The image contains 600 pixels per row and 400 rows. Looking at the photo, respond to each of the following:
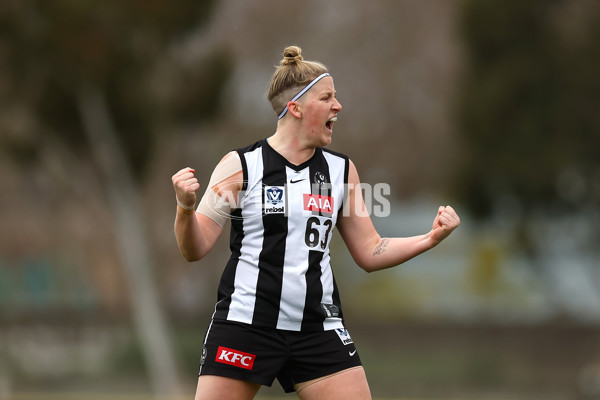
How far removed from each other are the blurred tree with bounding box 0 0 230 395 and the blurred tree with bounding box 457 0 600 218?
17.5ft

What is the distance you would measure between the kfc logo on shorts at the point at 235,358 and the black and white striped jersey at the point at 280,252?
0.49 feet

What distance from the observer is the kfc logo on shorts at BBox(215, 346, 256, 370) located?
4.29 metres

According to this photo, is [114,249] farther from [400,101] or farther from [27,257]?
[400,101]

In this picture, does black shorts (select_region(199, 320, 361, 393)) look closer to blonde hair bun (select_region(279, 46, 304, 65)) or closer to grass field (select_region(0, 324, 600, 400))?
blonde hair bun (select_region(279, 46, 304, 65))

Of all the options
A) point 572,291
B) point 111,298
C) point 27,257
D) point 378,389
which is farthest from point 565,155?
point 27,257

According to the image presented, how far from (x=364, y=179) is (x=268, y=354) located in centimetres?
2281

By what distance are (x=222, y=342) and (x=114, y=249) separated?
997 inches

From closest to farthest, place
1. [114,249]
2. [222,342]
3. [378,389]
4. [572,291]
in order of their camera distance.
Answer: [222,342]
[378,389]
[572,291]
[114,249]

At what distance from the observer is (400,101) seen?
1098 inches

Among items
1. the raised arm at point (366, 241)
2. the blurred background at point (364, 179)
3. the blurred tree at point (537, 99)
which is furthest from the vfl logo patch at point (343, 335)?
the blurred tree at point (537, 99)

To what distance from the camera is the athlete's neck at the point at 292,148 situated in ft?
14.9

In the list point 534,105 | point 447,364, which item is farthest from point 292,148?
point 447,364

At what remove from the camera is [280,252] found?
4367 millimetres

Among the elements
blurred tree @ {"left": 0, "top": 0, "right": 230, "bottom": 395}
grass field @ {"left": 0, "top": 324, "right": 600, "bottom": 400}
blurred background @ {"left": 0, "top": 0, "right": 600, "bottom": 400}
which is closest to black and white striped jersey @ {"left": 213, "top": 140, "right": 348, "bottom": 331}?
blurred background @ {"left": 0, "top": 0, "right": 600, "bottom": 400}
